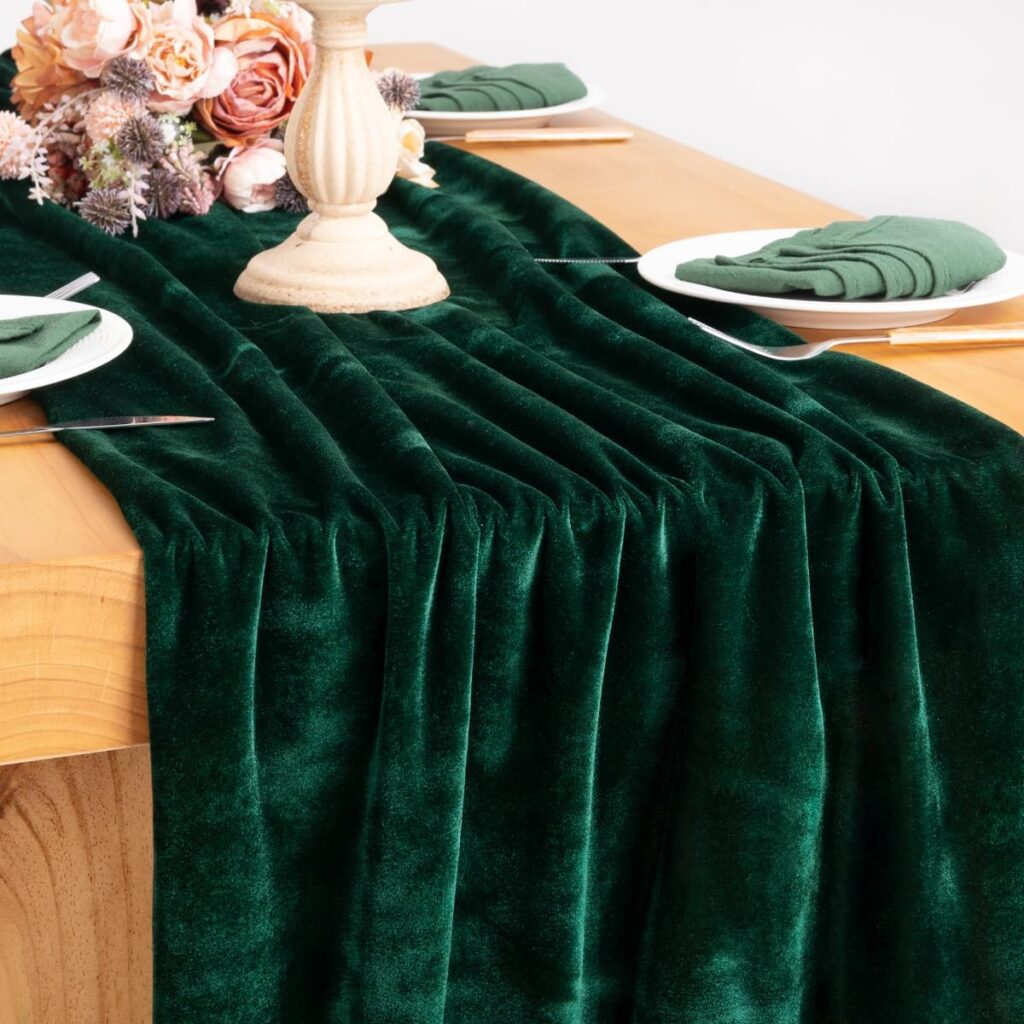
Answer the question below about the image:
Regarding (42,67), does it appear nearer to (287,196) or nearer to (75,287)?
(287,196)

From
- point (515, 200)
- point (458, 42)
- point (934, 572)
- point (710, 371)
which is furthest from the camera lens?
point (458, 42)

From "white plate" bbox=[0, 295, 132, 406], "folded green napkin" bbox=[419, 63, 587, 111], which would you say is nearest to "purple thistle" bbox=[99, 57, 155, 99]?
"white plate" bbox=[0, 295, 132, 406]

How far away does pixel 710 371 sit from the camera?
3.21 ft

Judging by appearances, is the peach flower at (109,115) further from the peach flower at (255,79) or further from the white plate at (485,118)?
the white plate at (485,118)

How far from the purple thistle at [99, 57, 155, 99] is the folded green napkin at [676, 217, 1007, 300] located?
50cm

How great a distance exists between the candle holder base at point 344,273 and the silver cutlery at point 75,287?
0.12 meters

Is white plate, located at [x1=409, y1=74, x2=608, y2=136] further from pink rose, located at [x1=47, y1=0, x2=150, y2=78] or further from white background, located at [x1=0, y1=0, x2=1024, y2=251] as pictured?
white background, located at [x1=0, y1=0, x2=1024, y2=251]

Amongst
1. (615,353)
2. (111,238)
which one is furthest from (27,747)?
(111,238)

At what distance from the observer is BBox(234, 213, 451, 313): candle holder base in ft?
3.64

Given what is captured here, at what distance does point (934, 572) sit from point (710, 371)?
194mm

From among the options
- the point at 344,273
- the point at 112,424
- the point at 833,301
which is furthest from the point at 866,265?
the point at 112,424

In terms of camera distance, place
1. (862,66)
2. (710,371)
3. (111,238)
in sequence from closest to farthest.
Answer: (710,371) → (111,238) → (862,66)

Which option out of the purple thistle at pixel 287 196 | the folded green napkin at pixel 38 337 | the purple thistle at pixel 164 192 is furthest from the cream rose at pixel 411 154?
the folded green napkin at pixel 38 337

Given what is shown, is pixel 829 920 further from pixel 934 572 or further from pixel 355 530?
pixel 355 530
